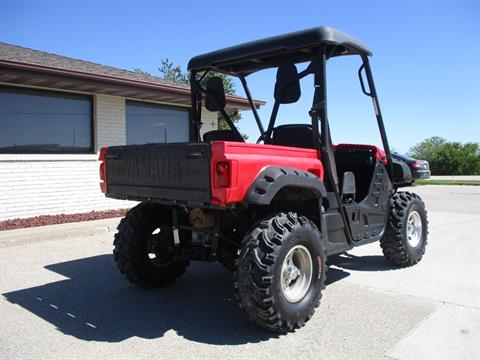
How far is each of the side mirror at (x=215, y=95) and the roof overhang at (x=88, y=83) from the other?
450cm

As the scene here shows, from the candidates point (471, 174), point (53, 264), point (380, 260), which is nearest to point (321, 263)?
point (380, 260)

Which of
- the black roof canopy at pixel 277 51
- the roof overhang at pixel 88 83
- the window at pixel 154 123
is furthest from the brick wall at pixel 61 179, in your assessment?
the black roof canopy at pixel 277 51

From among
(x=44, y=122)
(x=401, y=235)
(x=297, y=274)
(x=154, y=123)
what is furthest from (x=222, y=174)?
(x=154, y=123)

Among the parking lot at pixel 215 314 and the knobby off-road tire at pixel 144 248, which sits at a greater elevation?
the knobby off-road tire at pixel 144 248

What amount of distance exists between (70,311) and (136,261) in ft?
2.55

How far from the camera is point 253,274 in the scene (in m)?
3.34

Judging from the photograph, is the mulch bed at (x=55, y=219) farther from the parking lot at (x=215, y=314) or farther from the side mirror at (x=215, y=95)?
the side mirror at (x=215, y=95)

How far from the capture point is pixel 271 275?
3.33m

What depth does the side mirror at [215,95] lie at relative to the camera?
4891mm

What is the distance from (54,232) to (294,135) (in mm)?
4688

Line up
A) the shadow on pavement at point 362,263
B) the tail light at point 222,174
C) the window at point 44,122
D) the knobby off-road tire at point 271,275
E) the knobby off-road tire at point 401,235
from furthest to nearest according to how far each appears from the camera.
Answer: the window at point 44,122, the shadow on pavement at point 362,263, the knobby off-road tire at point 401,235, the knobby off-road tire at point 271,275, the tail light at point 222,174

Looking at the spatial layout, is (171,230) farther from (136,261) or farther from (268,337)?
(268,337)

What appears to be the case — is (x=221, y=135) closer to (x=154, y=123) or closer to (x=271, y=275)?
(x=271, y=275)

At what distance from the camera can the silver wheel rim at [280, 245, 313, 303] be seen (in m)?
3.67
